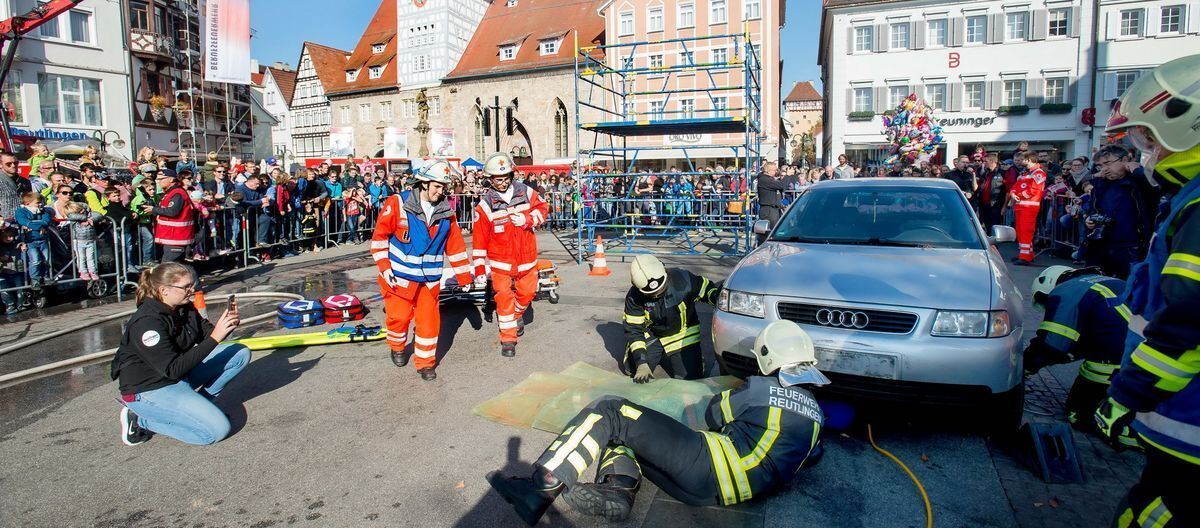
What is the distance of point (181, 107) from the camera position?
112 feet

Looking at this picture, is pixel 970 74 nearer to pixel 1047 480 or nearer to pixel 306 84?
pixel 1047 480

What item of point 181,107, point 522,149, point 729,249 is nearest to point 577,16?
point 522,149

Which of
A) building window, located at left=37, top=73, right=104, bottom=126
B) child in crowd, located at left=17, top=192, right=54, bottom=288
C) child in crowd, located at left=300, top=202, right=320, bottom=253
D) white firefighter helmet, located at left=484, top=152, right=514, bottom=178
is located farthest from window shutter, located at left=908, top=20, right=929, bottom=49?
building window, located at left=37, top=73, right=104, bottom=126

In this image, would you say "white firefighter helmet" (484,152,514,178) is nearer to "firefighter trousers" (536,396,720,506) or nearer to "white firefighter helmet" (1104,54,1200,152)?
"firefighter trousers" (536,396,720,506)

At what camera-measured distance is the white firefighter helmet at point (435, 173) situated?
Result: 552cm

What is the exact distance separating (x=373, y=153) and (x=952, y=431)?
2286 inches

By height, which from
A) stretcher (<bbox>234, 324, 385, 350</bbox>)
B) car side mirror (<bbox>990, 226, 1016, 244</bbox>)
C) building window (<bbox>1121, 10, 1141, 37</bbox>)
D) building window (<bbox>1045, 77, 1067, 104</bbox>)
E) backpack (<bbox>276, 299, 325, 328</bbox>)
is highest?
building window (<bbox>1121, 10, 1141, 37</bbox>)

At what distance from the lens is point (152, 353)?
3.96 meters

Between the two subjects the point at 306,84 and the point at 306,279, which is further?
the point at 306,84

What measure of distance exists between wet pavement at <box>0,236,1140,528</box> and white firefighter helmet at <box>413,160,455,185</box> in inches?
62.9

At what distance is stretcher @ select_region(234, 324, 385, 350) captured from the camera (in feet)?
20.6

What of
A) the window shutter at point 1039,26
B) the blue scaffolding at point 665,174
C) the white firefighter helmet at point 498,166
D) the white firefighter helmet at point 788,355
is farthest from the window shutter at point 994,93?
the white firefighter helmet at point 788,355

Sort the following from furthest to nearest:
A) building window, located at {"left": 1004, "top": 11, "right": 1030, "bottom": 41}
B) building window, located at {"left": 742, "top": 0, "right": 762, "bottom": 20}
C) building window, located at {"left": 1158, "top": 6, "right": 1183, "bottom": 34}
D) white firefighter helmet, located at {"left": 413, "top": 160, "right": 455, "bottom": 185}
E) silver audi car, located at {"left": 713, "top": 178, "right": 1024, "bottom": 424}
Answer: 1. building window, located at {"left": 742, "top": 0, "right": 762, "bottom": 20}
2. building window, located at {"left": 1004, "top": 11, "right": 1030, "bottom": 41}
3. building window, located at {"left": 1158, "top": 6, "right": 1183, "bottom": 34}
4. white firefighter helmet, located at {"left": 413, "top": 160, "right": 455, "bottom": 185}
5. silver audi car, located at {"left": 713, "top": 178, "right": 1024, "bottom": 424}

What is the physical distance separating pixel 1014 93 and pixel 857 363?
34504 mm
